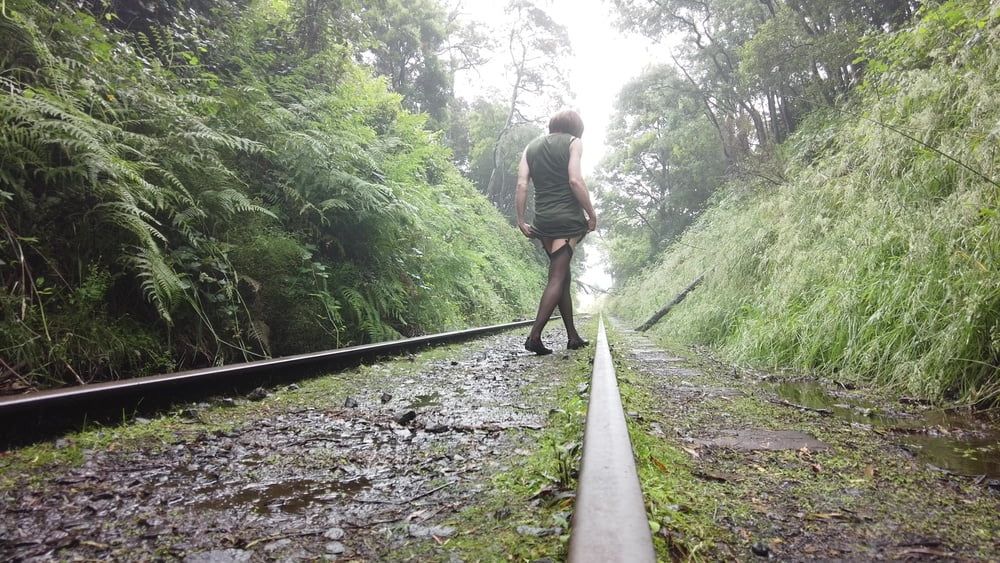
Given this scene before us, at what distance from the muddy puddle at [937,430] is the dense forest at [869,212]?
26cm

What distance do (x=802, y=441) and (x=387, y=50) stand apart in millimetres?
17576

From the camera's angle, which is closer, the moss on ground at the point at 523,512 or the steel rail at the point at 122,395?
the moss on ground at the point at 523,512

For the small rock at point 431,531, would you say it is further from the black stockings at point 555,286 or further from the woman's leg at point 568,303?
the woman's leg at point 568,303

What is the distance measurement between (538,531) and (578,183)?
12.2ft

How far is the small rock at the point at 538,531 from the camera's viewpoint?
92 centimetres

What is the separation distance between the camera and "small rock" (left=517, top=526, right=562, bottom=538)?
923mm

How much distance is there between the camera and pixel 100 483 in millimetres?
1224

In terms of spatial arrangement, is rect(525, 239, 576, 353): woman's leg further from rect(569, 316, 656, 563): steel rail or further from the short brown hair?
rect(569, 316, 656, 563): steel rail

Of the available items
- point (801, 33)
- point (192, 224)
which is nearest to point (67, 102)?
point (192, 224)

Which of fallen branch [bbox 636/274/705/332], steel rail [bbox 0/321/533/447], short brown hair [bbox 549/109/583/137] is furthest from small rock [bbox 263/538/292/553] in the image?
fallen branch [bbox 636/274/705/332]

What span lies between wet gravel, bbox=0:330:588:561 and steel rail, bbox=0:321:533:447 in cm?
13

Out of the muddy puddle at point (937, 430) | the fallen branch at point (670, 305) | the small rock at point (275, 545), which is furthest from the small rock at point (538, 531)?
the fallen branch at point (670, 305)

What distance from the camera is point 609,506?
738mm

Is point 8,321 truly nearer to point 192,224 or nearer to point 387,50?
point 192,224
